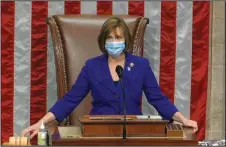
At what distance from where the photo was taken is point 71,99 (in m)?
3.12

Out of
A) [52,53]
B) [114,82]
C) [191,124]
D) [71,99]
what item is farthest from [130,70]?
[52,53]

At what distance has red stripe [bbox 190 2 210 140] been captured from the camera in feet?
13.4

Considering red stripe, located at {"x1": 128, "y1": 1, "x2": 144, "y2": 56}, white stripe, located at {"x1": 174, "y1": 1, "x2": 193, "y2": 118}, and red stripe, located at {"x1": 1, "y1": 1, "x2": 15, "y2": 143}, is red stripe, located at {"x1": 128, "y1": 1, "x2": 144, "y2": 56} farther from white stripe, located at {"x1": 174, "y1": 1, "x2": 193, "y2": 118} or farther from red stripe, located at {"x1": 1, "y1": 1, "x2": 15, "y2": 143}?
red stripe, located at {"x1": 1, "y1": 1, "x2": 15, "y2": 143}

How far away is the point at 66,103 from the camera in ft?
10.1

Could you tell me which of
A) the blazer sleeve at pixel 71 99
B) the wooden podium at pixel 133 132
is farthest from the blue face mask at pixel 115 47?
the wooden podium at pixel 133 132

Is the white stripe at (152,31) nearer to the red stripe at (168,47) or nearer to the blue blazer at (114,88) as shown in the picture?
the red stripe at (168,47)

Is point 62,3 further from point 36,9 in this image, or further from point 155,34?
point 155,34

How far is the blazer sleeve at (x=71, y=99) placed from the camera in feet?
9.86

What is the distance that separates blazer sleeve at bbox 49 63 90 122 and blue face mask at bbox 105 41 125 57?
8.8 inches

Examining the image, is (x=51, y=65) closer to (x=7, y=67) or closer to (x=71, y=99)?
(x=7, y=67)

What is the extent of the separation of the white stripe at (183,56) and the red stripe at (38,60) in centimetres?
93

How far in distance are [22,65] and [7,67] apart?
0.11 meters

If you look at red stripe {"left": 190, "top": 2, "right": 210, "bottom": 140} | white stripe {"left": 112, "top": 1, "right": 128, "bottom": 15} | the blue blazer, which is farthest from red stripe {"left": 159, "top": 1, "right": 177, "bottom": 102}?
the blue blazer

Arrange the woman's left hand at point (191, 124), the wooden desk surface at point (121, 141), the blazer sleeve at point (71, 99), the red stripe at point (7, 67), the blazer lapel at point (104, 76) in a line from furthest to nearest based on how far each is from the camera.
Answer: the red stripe at point (7, 67)
the blazer lapel at point (104, 76)
the blazer sleeve at point (71, 99)
the woman's left hand at point (191, 124)
the wooden desk surface at point (121, 141)
